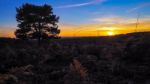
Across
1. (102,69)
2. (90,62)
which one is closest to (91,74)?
(102,69)

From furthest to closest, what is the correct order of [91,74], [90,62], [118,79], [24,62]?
[24,62], [90,62], [91,74], [118,79]

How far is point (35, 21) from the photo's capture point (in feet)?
139

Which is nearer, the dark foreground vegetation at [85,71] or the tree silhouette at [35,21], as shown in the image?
the dark foreground vegetation at [85,71]

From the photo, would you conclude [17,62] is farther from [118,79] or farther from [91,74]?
[118,79]

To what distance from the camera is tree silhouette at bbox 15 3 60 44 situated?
1652 inches

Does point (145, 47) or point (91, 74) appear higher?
point (145, 47)

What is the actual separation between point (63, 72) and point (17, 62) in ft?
17.1

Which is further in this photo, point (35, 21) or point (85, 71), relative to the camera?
point (35, 21)

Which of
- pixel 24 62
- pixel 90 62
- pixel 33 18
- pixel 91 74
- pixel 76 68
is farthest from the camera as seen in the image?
pixel 33 18

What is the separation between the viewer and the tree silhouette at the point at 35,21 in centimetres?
4197

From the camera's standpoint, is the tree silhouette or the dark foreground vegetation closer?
the dark foreground vegetation

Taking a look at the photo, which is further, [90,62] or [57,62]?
[57,62]

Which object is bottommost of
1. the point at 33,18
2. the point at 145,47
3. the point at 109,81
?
the point at 109,81

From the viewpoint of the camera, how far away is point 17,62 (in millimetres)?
16938
